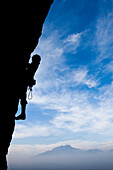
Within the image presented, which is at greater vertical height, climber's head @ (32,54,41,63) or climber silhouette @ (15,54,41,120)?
climber's head @ (32,54,41,63)

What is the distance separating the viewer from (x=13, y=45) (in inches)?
250

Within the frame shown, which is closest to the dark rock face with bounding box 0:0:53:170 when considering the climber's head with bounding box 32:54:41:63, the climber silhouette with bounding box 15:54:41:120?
the climber silhouette with bounding box 15:54:41:120

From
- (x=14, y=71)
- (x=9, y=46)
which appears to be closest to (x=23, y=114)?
(x=14, y=71)

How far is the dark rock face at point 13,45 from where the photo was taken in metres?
5.75

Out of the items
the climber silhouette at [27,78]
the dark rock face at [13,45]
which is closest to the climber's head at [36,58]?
the climber silhouette at [27,78]

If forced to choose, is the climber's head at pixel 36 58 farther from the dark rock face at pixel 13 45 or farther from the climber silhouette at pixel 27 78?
the dark rock face at pixel 13 45

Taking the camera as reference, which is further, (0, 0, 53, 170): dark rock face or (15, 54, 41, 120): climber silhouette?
(15, 54, 41, 120): climber silhouette

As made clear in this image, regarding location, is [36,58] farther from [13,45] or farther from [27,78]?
[13,45]

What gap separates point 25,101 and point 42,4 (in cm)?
604

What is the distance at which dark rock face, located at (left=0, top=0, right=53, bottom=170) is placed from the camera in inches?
226

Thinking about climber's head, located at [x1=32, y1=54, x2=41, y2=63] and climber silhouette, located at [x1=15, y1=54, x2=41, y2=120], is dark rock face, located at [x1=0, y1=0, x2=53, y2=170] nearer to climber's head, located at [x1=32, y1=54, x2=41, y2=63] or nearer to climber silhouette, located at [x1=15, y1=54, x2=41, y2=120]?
climber silhouette, located at [x1=15, y1=54, x2=41, y2=120]

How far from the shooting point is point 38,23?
8.16 meters

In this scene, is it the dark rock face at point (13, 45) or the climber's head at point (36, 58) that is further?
the climber's head at point (36, 58)

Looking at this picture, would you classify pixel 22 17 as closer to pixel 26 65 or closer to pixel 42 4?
pixel 42 4
